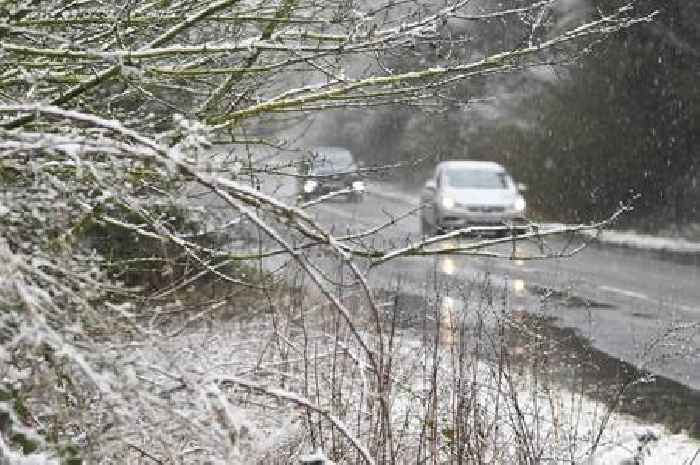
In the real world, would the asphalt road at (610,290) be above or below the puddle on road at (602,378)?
below

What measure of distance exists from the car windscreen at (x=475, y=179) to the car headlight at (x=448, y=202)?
48 centimetres

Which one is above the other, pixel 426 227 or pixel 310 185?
pixel 310 185

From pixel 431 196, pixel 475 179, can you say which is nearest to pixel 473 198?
pixel 475 179

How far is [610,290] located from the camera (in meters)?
13.4

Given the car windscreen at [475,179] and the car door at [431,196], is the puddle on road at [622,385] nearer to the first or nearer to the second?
the car windscreen at [475,179]

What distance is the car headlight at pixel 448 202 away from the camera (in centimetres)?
1933

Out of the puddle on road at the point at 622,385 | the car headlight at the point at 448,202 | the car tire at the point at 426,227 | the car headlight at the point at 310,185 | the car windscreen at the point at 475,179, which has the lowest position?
the car tire at the point at 426,227

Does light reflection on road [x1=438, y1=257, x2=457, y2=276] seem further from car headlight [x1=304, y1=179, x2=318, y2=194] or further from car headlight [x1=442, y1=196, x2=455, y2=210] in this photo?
car headlight [x1=304, y1=179, x2=318, y2=194]

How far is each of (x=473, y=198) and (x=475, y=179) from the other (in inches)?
35.6

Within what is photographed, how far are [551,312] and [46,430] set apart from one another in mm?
8058

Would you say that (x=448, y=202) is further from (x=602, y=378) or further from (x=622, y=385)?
(x=622, y=385)

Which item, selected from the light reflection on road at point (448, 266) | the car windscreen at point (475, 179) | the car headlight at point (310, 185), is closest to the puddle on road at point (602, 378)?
the car headlight at point (310, 185)

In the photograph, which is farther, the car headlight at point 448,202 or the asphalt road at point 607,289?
the car headlight at point 448,202

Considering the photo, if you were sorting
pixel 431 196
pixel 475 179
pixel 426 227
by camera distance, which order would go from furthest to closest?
1. pixel 426 227
2. pixel 431 196
3. pixel 475 179
